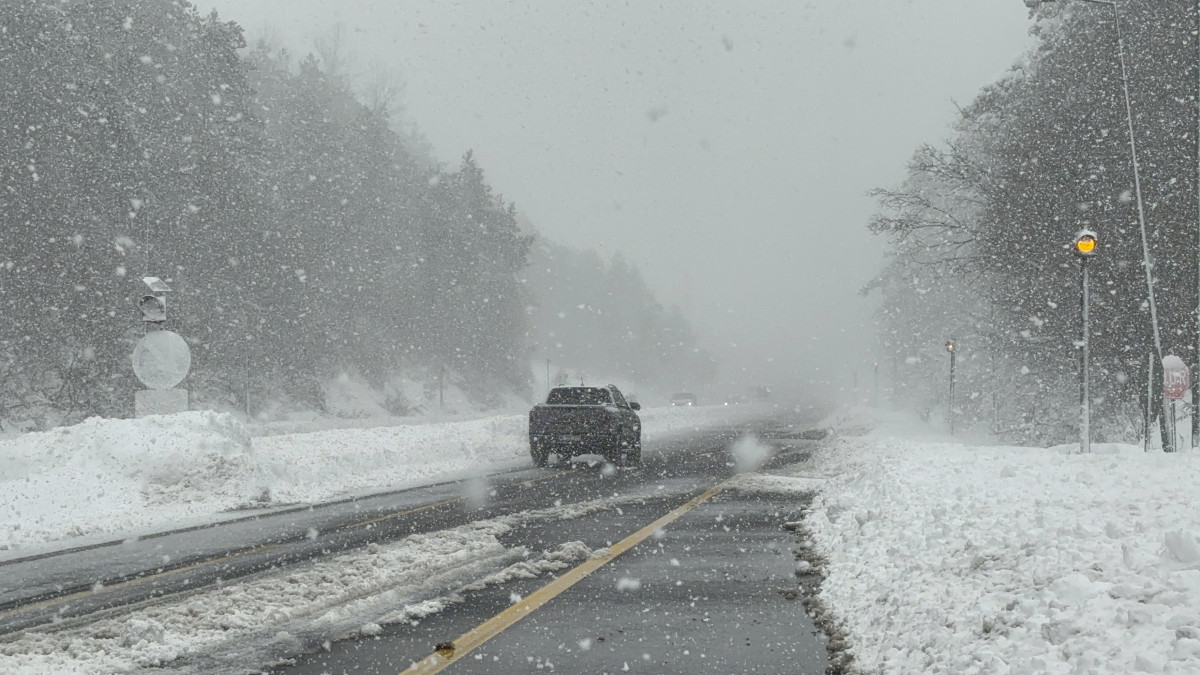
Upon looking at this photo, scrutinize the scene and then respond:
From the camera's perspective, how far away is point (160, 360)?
17.9m

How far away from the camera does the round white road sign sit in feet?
58.5

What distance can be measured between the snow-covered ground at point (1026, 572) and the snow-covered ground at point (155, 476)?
8498 mm

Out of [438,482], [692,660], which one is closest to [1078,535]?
[692,660]

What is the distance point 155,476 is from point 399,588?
9.03 meters

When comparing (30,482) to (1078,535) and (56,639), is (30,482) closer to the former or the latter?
(56,639)

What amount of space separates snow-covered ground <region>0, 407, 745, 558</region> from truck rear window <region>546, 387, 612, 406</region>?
2344 millimetres

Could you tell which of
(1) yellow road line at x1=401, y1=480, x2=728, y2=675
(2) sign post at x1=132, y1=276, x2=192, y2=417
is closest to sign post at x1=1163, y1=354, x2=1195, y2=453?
(1) yellow road line at x1=401, y1=480, x2=728, y2=675

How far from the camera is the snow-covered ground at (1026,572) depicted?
4230 millimetres

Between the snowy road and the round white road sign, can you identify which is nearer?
the snowy road

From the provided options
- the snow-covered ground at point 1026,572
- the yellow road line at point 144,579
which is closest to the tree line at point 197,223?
the yellow road line at point 144,579

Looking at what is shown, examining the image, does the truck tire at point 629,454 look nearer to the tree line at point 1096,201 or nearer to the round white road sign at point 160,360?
the round white road sign at point 160,360

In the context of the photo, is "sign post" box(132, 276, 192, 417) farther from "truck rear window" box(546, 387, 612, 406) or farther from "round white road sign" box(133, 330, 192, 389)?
"truck rear window" box(546, 387, 612, 406)

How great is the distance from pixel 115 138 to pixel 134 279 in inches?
187

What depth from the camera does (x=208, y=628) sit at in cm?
622
